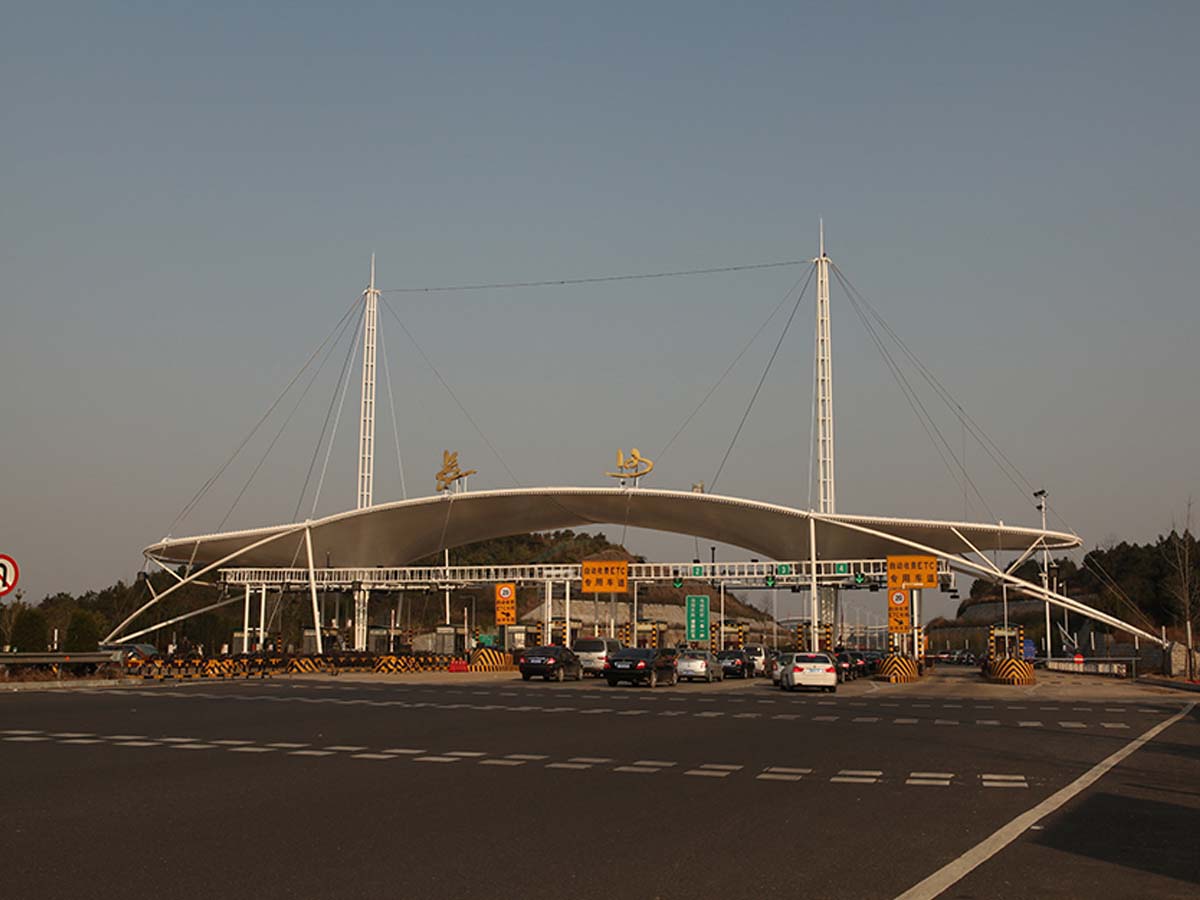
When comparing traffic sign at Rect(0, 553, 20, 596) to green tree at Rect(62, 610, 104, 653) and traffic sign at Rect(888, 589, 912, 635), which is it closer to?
green tree at Rect(62, 610, 104, 653)

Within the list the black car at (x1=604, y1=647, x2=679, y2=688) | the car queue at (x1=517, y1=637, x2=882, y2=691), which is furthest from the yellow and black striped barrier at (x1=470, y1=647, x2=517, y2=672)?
the black car at (x1=604, y1=647, x2=679, y2=688)

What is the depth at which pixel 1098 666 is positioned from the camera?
73312 mm

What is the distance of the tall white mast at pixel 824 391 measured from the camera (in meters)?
79.3

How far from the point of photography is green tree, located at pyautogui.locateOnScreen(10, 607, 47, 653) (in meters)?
55.2

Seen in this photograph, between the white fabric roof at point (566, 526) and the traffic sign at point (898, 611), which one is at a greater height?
the white fabric roof at point (566, 526)

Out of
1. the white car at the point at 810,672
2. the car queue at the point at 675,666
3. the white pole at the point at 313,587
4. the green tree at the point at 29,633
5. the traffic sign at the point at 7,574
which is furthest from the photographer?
the white pole at the point at 313,587

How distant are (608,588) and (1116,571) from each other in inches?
2568

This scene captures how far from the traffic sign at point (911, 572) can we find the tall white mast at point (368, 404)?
131 ft

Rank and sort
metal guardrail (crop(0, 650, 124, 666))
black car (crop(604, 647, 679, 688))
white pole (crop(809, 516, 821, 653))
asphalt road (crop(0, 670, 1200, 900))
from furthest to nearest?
white pole (crop(809, 516, 821, 653))
black car (crop(604, 647, 679, 688))
metal guardrail (crop(0, 650, 124, 666))
asphalt road (crop(0, 670, 1200, 900))

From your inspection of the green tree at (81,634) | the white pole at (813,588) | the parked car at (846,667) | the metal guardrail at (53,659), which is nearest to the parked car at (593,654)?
the parked car at (846,667)

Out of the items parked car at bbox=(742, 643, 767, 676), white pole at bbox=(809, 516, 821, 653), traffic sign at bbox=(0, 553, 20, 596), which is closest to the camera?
traffic sign at bbox=(0, 553, 20, 596)

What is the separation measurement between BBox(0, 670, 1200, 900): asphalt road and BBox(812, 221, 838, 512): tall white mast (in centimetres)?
5412

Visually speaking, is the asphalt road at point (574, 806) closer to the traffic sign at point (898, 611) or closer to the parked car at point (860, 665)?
the parked car at point (860, 665)

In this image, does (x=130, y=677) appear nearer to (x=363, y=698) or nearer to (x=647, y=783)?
(x=363, y=698)
